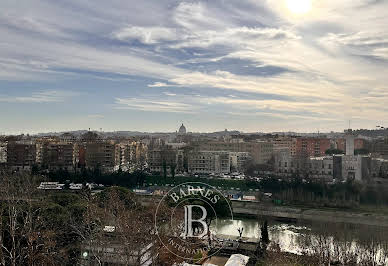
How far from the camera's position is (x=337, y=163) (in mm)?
14680

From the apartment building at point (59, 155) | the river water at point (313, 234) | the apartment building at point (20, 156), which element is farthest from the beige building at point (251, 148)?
the river water at point (313, 234)

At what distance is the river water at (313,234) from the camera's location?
639 centimetres

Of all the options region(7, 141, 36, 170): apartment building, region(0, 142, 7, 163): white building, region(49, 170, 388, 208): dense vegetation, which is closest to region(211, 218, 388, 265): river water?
region(49, 170, 388, 208): dense vegetation

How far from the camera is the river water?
6.39 m

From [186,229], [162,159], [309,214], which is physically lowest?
[309,214]

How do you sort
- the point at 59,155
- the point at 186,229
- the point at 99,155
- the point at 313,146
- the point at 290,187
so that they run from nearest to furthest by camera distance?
the point at 186,229
the point at 290,187
the point at 59,155
the point at 99,155
the point at 313,146

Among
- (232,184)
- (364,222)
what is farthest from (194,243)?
(232,184)

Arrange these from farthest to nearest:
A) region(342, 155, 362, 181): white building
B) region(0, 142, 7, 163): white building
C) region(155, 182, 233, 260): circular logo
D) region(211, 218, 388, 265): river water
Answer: region(0, 142, 7, 163): white building, region(342, 155, 362, 181): white building, region(211, 218, 388, 265): river water, region(155, 182, 233, 260): circular logo

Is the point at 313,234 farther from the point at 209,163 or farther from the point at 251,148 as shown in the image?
the point at 251,148

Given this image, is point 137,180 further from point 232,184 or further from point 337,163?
point 337,163

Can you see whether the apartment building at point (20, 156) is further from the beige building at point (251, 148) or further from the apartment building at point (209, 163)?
the beige building at point (251, 148)

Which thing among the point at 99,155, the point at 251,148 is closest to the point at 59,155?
the point at 99,155

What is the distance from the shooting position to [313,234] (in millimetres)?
7348

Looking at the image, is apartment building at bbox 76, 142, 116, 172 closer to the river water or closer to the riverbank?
the riverbank
